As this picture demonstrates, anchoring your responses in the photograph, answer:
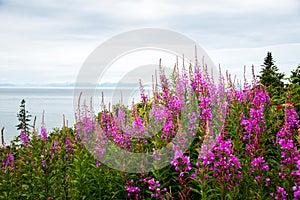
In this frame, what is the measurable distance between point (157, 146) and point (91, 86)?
6.22ft

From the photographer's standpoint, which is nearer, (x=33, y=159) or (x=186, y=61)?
(x=33, y=159)

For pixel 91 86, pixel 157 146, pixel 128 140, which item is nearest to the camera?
pixel 157 146

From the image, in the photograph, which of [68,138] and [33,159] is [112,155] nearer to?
[33,159]

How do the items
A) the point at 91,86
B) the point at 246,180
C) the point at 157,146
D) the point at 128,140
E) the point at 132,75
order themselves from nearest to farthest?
the point at 246,180
the point at 157,146
the point at 128,140
the point at 91,86
the point at 132,75

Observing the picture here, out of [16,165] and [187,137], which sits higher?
[187,137]

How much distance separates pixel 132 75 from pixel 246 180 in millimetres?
3245

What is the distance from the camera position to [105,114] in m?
7.16

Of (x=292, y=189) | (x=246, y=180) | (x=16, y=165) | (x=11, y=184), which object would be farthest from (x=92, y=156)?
(x=292, y=189)

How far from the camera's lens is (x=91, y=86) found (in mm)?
6773

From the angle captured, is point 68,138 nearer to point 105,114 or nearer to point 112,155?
point 105,114

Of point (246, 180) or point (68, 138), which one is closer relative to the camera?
point (246, 180)

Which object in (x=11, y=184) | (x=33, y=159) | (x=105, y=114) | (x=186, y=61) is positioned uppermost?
(x=186, y=61)

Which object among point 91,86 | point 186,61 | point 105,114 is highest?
point 186,61

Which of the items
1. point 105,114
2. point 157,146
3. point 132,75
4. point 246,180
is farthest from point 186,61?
point 246,180
